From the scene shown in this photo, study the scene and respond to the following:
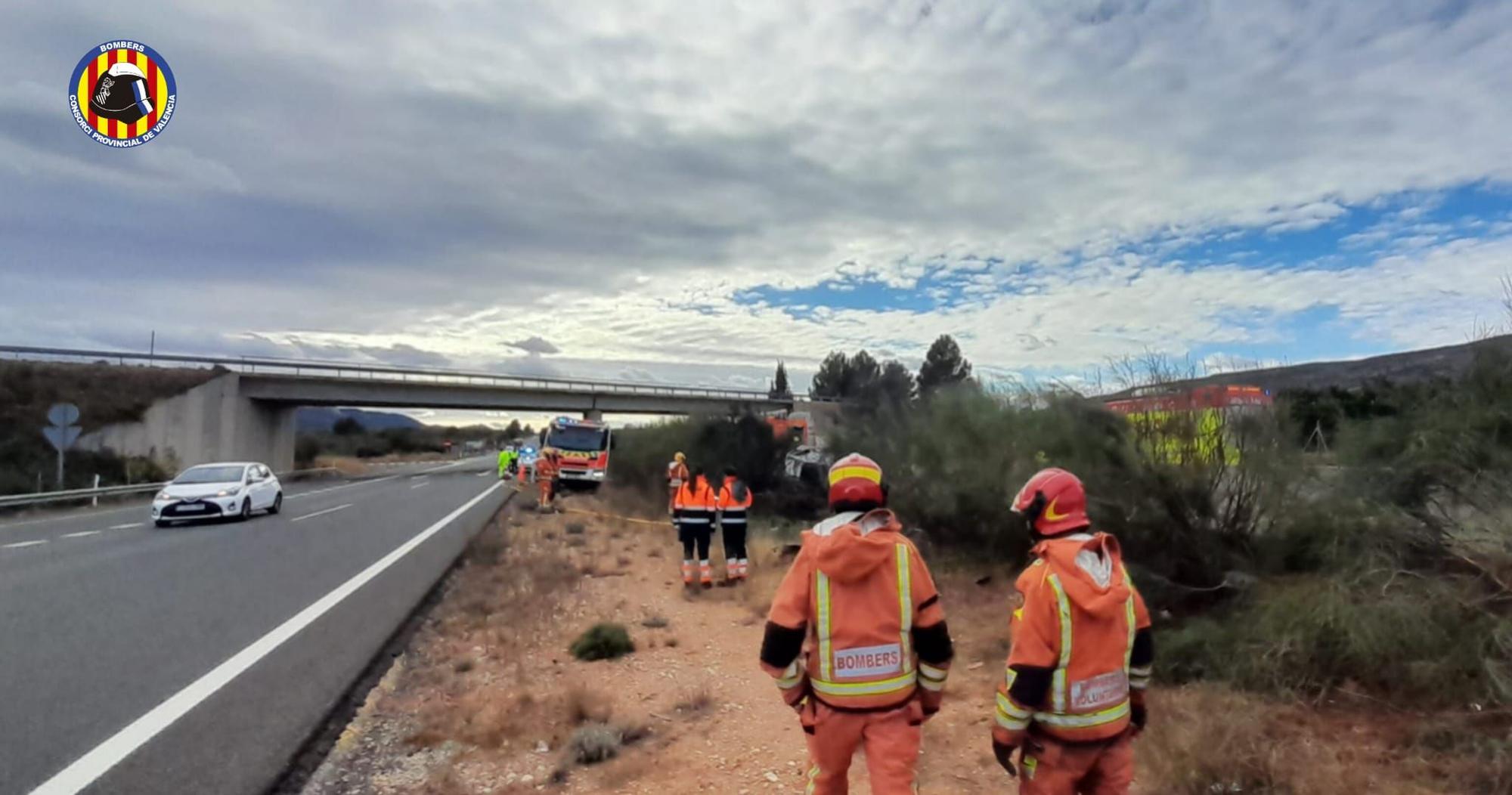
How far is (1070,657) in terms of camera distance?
3385 millimetres

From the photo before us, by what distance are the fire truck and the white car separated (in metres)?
12.5

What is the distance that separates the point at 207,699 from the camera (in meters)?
6.85

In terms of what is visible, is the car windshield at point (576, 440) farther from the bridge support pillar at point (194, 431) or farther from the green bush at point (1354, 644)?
the green bush at point (1354, 644)

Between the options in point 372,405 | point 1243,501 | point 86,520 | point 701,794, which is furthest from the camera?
point 372,405

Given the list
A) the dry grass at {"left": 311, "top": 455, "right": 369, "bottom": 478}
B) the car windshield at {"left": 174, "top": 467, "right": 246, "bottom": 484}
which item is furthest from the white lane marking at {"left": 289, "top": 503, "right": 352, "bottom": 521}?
the dry grass at {"left": 311, "top": 455, "right": 369, "bottom": 478}

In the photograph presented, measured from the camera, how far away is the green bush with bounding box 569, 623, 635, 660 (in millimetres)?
8953

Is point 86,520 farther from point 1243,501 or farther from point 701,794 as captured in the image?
point 1243,501

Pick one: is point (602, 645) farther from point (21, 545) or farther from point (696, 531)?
point (21, 545)

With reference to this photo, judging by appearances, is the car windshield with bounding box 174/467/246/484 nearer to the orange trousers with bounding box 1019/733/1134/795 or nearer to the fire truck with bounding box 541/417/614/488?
the fire truck with bounding box 541/417/614/488

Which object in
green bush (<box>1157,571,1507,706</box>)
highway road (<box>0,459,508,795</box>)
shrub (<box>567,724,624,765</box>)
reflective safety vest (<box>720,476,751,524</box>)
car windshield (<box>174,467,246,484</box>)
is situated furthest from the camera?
car windshield (<box>174,467,246,484</box>)

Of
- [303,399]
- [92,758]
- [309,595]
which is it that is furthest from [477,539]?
[303,399]

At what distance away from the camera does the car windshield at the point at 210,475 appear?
852 inches

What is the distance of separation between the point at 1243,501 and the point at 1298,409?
117 cm

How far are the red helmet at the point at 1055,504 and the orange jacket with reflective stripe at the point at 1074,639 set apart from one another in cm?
5
